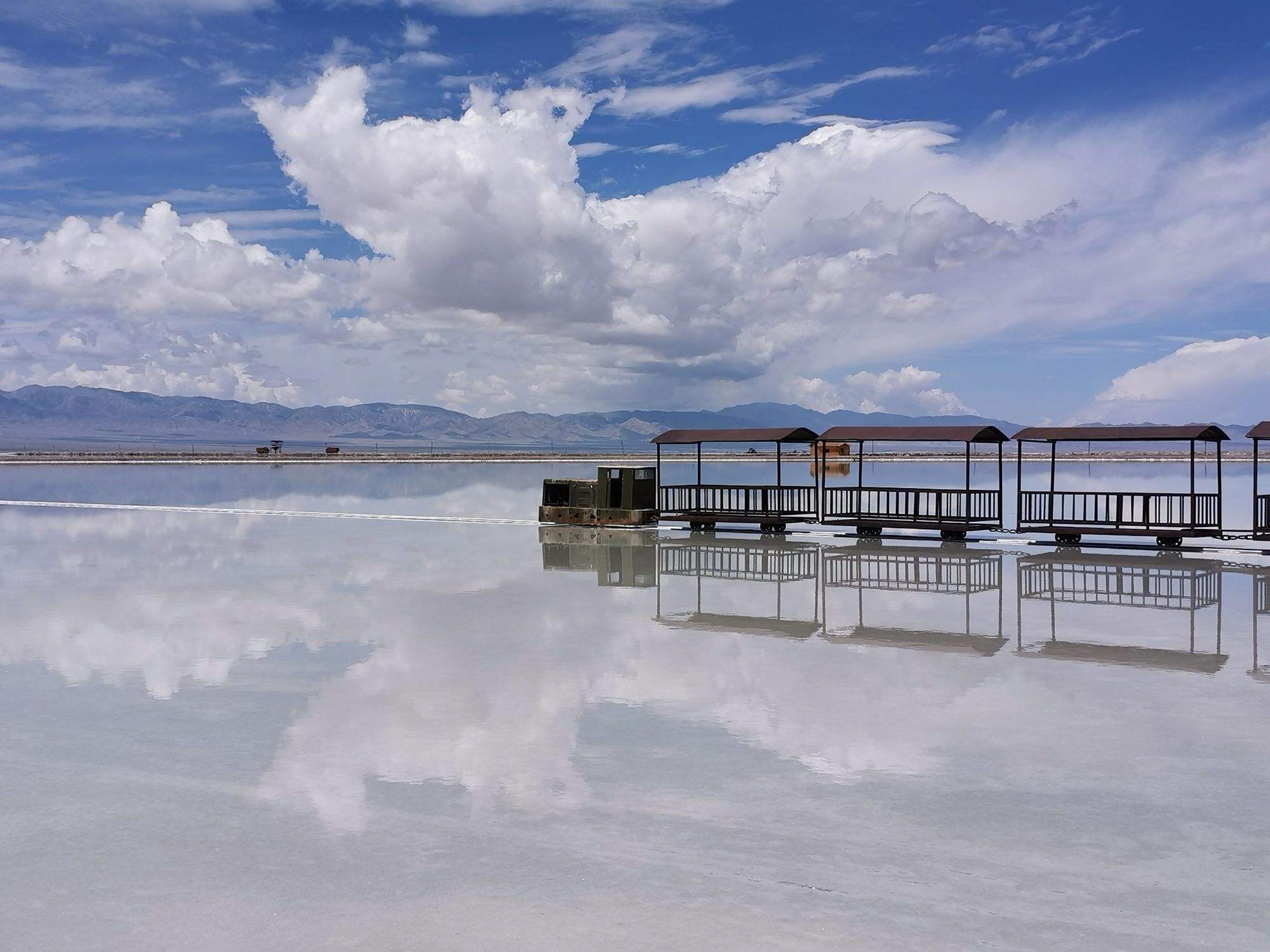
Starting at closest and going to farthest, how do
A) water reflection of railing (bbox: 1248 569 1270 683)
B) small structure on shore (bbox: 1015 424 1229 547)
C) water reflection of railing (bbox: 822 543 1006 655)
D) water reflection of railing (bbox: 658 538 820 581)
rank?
water reflection of railing (bbox: 1248 569 1270 683) → water reflection of railing (bbox: 822 543 1006 655) → water reflection of railing (bbox: 658 538 820 581) → small structure on shore (bbox: 1015 424 1229 547)

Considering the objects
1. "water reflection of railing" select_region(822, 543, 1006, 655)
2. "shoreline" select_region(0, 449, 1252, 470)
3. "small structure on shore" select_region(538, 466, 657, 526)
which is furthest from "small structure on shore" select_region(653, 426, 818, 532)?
"shoreline" select_region(0, 449, 1252, 470)

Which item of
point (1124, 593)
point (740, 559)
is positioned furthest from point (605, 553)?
point (1124, 593)

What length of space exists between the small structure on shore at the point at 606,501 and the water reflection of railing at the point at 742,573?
11.5ft

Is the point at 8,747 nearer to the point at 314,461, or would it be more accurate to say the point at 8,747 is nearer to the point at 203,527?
the point at 203,527

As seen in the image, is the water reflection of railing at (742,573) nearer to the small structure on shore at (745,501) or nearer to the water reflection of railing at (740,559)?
the water reflection of railing at (740,559)

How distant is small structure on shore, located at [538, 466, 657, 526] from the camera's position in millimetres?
30266

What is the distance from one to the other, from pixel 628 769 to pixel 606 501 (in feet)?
75.5

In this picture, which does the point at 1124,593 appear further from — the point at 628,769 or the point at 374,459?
the point at 374,459

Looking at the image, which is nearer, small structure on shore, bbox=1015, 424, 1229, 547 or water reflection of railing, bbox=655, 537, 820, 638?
water reflection of railing, bbox=655, 537, 820, 638

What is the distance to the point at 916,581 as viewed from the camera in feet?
60.9

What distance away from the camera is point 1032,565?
Answer: 69.4 ft

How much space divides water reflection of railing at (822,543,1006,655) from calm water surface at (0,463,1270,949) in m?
0.14

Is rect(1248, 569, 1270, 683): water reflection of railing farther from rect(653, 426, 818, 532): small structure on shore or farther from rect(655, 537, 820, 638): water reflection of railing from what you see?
rect(653, 426, 818, 532): small structure on shore

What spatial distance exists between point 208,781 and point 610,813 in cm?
293
